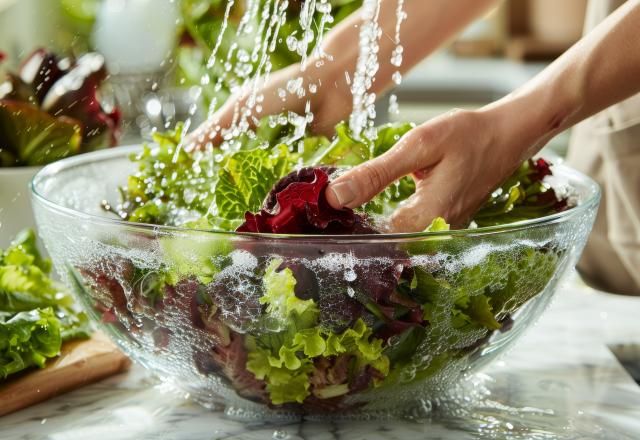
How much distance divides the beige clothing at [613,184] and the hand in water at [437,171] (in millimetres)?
606

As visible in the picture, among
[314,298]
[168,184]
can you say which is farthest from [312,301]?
[168,184]

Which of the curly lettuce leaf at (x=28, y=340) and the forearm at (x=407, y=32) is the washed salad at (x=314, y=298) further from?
the forearm at (x=407, y=32)

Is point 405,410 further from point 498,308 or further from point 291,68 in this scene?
point 291,68

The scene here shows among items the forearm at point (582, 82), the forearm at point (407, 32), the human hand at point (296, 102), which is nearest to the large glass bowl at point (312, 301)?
the forearm at point (582, 82)

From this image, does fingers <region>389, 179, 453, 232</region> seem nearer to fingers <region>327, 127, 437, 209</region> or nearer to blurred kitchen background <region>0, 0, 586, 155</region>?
fingers <region>327, 127, 437, 209</region>

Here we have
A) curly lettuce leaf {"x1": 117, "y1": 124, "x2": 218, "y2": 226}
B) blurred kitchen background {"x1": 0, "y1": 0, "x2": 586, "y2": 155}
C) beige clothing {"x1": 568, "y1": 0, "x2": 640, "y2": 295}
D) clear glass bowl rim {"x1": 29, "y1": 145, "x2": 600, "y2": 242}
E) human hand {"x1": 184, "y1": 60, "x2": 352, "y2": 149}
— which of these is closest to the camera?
clear glass bowl rim {"x1": 29, "y1": 145, "x2": 600, "y2": 242}

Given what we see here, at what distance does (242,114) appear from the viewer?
99cm

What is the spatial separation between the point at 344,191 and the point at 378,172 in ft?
0.12

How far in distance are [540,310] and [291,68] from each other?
0.41 metres

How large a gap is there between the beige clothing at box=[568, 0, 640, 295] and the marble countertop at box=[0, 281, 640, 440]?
43cm

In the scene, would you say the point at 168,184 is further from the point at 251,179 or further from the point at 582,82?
the point at 582,82

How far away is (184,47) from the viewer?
1.76 meters

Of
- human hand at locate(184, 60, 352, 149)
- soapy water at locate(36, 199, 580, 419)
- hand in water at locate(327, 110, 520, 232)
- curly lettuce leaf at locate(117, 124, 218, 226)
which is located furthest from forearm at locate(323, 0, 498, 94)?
soapy water at locate(36, 199, 580, 419)

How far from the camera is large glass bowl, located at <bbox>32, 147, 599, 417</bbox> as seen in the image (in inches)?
25.5
